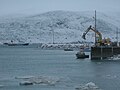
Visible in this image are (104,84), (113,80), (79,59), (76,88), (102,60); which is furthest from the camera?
(79,59)

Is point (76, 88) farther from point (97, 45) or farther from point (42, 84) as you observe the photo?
point (97, 45)

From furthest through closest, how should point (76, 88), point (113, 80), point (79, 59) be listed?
point (79, 59) → point (113, 80) → point (76, 88)

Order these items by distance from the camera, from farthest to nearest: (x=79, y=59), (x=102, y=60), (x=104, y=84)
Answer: (x=79, y=59) → (x=102, y=60) → (x=104, y=84)

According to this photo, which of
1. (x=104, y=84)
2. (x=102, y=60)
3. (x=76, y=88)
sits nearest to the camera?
(x=76, y=88)

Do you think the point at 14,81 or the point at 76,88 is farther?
the point at 14,81

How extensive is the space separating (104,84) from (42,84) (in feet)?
18.5

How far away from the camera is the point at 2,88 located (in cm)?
3878

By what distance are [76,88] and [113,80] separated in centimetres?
796

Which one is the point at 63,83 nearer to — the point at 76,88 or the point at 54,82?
the point at 54,82

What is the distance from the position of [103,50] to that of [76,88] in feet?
141

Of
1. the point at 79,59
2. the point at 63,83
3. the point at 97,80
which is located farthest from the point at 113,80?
the point at 79,59

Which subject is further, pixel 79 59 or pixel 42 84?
pixel 79 59

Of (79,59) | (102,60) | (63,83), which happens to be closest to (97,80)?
(63,83)

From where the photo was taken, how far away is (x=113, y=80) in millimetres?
45062
